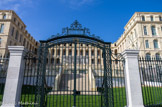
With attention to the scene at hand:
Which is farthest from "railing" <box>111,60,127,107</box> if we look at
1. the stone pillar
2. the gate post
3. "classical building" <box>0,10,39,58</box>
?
"classical building" <box>0,10,39,58</box>

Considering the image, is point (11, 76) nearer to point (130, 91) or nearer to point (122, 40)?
point (130, 91)

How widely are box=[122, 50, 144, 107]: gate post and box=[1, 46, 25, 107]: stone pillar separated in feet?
16.1

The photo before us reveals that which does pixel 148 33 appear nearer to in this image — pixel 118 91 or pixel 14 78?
pixel 118 91

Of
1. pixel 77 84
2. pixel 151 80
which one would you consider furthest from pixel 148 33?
pixel 151 80

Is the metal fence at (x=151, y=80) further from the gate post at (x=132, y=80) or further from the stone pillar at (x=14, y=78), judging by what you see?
the stone pillar at (x=14, y=78)

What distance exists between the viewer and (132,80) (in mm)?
5785

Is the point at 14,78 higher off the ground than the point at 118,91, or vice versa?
the point at 14,78

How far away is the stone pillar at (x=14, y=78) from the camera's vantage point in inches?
210

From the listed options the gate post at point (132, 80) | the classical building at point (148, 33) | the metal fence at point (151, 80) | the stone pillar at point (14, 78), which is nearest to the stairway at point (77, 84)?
the gate post at point (132, 80)

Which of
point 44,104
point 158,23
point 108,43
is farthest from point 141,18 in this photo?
point 44,104

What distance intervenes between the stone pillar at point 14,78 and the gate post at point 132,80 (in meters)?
4.91

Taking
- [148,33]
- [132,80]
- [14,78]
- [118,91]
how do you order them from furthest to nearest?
[148,33]
[118,91]
[132,80]
[14,78]

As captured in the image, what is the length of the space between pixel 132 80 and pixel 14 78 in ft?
17.3

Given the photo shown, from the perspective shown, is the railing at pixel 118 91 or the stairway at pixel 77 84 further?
the stairway at pixel 77 84
